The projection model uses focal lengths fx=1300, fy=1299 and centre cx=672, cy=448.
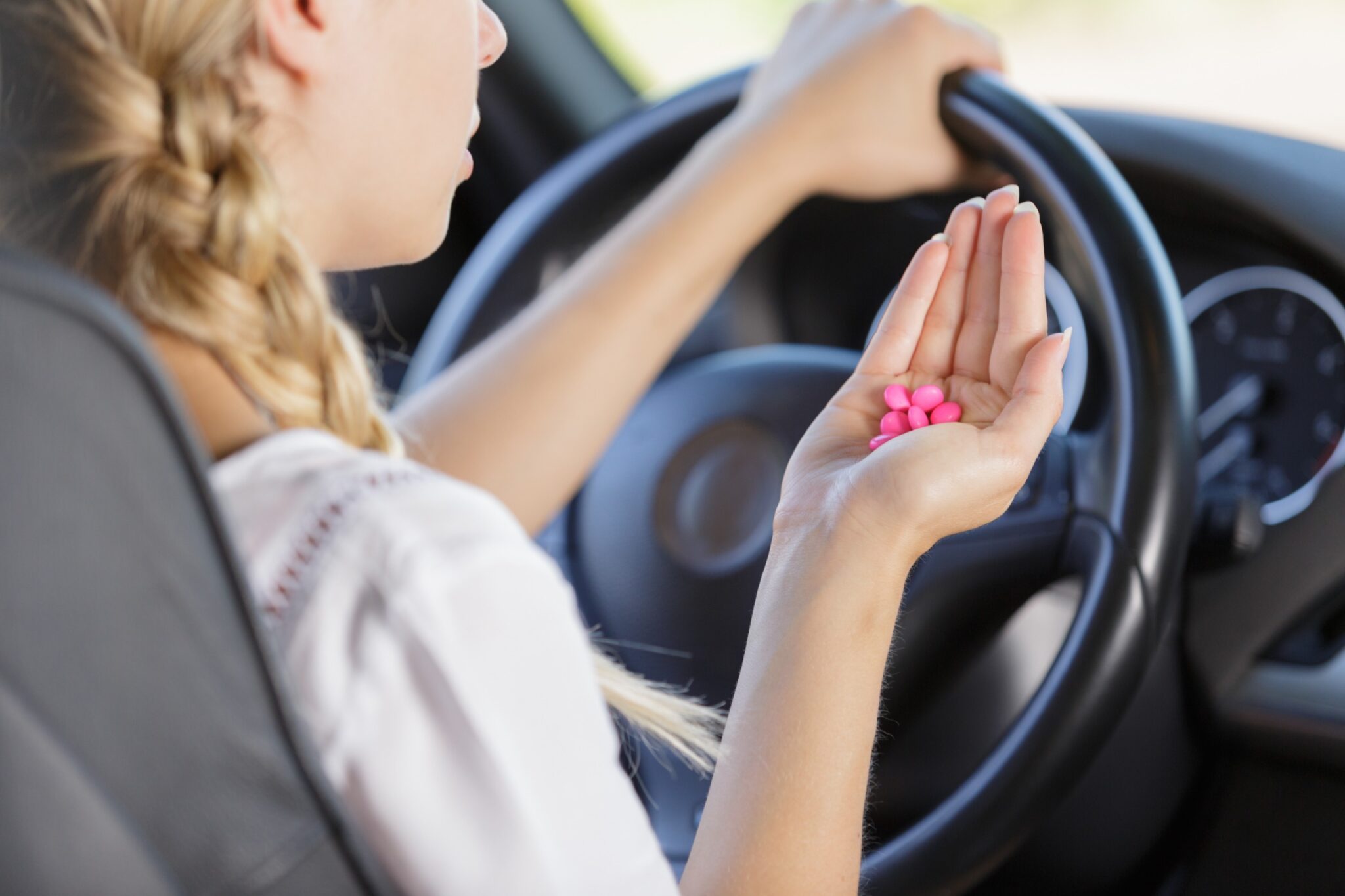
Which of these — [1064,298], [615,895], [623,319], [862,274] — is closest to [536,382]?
[623,319]

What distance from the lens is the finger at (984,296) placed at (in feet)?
1.76

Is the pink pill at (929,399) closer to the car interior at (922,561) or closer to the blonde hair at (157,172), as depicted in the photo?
the car interior at (922,561)

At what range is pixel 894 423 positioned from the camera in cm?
55

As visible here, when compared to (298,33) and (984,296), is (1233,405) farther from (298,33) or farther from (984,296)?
(298,33)

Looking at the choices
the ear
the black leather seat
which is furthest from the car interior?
the ear

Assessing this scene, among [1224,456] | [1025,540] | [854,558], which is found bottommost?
[1224,456]

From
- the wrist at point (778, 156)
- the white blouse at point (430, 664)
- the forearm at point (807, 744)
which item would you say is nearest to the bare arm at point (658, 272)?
the wrist at point (778, 156)

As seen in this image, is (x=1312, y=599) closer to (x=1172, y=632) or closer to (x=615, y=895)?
(x=1172, y=632)

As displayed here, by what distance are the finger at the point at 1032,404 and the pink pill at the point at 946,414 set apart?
19 mm

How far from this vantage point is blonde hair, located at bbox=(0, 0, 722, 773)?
41 centimetres

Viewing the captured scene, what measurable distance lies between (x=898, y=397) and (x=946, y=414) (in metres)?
0.02

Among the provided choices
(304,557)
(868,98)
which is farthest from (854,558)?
(868,98)

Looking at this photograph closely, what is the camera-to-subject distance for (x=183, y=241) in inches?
17.2

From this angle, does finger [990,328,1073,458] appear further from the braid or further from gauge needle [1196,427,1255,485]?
gauge needle [1196,427,1255,485]
